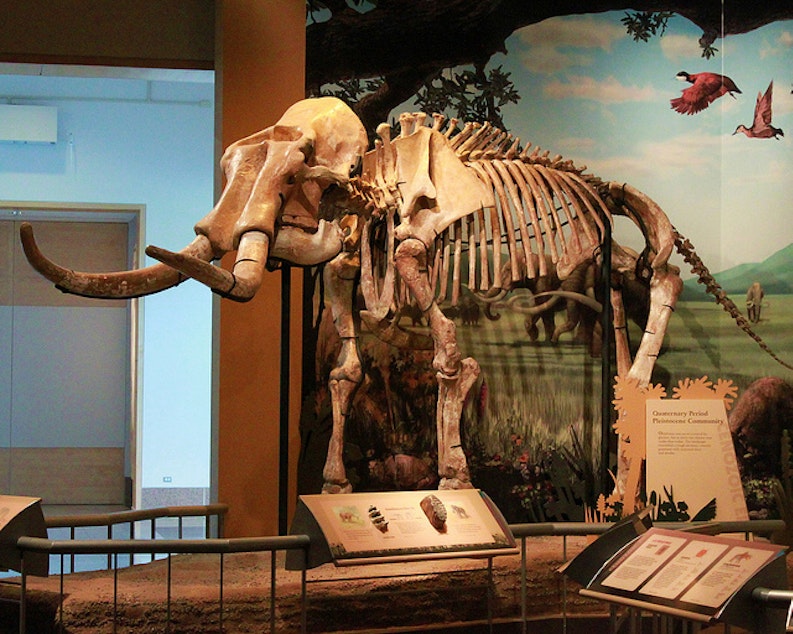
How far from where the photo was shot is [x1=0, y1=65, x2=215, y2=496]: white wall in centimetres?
877

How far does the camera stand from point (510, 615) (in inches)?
197

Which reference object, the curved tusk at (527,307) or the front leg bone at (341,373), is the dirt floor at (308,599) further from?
the curved tusk at (527,307)

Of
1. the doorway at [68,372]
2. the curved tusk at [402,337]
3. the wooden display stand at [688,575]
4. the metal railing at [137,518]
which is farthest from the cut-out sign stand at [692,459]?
the doorway at [68,372]

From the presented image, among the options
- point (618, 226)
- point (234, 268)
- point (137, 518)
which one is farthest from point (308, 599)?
point (618, 226)

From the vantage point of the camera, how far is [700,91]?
25.2ft

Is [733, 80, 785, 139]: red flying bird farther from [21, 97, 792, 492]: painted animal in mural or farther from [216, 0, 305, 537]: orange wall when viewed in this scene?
[216, 0, 305, 537]: orange wall

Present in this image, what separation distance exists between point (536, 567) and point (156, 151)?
18.0ft

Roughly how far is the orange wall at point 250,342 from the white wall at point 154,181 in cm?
230

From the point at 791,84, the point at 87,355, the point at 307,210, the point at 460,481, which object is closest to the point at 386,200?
the point at 307,210

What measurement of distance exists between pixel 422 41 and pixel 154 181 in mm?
3059

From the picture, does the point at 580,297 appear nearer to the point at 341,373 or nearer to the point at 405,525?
the point at 341,373

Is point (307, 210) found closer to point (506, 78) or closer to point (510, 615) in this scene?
point (510, 615)

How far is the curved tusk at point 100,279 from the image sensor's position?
380cm

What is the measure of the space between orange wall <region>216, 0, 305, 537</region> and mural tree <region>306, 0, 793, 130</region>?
419mm
